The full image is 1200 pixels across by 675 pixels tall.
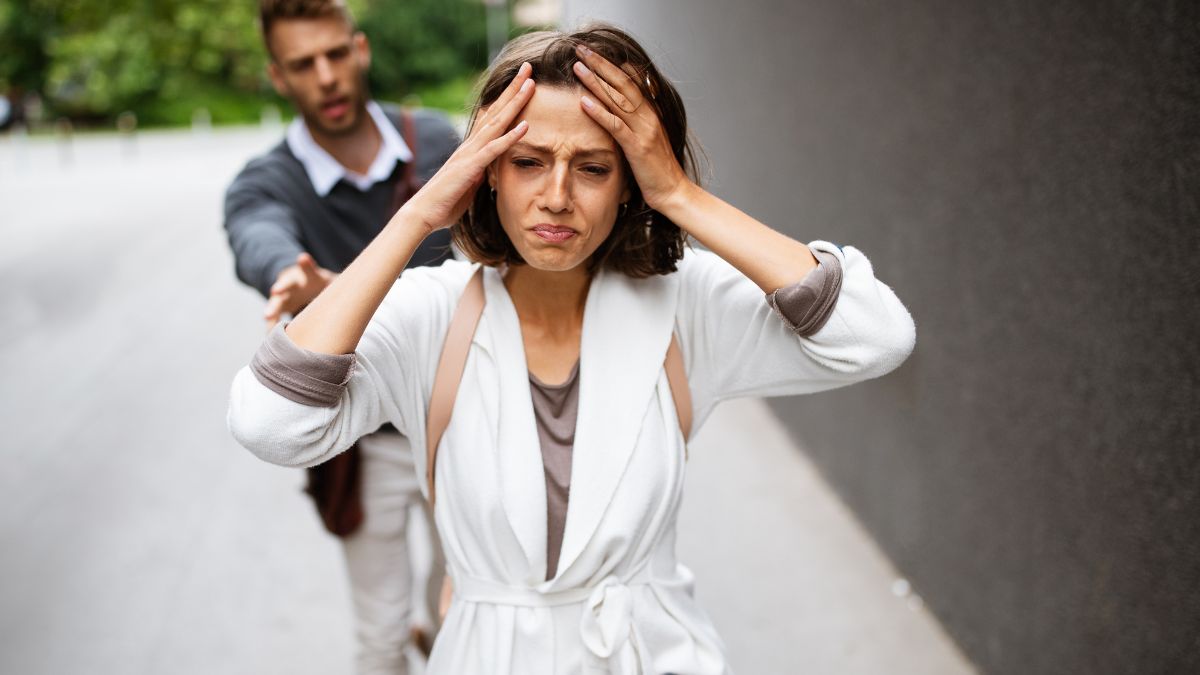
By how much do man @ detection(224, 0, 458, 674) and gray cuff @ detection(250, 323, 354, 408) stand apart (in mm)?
949

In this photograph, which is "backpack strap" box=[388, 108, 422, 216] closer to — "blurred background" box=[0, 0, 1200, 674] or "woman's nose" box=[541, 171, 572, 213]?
"blurred background" box=[0, 0, 1200, 674]

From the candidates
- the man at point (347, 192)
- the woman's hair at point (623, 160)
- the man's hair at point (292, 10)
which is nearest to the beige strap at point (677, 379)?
the woman's hair at point (623, 160)

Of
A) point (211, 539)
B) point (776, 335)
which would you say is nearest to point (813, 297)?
point (776, 335)

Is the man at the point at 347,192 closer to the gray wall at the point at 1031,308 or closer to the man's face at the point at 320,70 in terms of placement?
the man's face at the point at 320,70

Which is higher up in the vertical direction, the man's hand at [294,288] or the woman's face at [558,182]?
the woman's face at [558,182]

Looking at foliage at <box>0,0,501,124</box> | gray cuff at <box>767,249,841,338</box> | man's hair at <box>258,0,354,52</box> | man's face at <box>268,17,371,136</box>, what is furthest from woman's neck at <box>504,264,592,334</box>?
foliage at <box>0,0,501,124</box>

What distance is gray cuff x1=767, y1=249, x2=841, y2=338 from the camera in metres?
1.46

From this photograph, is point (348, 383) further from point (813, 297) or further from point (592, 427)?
point (813, 297)

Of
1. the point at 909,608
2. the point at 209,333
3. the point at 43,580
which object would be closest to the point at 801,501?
the point at 909,608

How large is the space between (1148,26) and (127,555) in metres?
3.99

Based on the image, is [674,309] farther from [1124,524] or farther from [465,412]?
[1124,524]

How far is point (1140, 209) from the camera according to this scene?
7.47 ft

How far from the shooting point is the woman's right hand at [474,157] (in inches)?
56.7

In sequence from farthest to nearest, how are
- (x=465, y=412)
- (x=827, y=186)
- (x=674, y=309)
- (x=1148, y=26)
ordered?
1. (x=827, y=186)
2. (x=1148, y=26)
3. (x=674, y=309)
4. (x=465, y=412)
